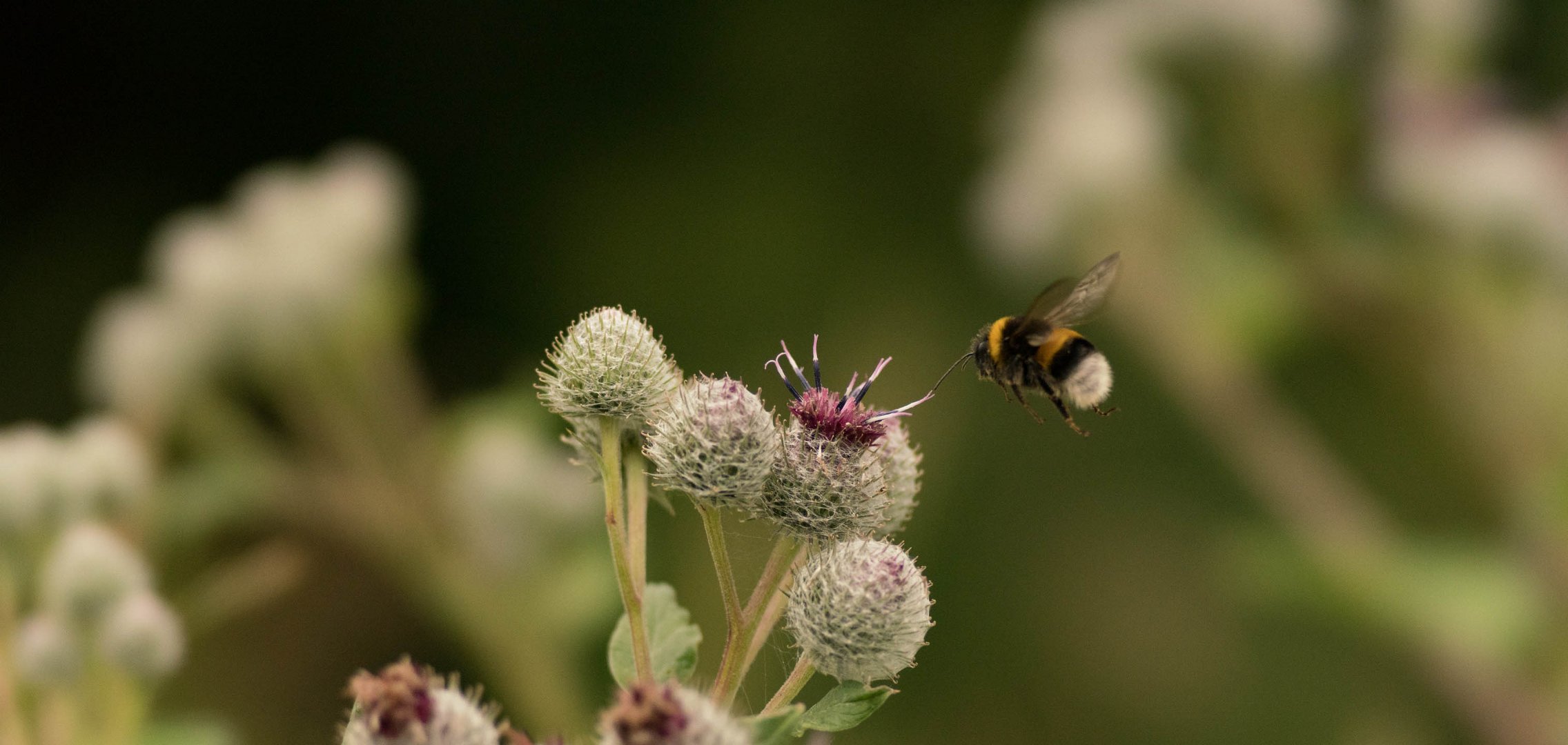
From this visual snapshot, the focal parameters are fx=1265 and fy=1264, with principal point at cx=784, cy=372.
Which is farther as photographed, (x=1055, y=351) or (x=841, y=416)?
(x=1055, y=351)

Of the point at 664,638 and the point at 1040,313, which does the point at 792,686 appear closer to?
the point at 664,638

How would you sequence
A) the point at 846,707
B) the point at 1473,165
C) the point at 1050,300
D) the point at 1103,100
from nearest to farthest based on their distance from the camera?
1. the point at 846,707
2. the point at 1050,300
3. the point at 1473,165
4. the point at 1103,100

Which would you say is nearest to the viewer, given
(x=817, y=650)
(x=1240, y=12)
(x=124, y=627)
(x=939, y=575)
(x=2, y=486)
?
(x=817, y=650)

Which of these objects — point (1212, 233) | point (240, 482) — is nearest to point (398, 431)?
point (240, 482)

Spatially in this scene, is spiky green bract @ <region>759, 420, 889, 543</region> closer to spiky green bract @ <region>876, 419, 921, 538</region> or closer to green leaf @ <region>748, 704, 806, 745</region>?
spiky green bract @ <region>876, 419, 921, 538</region>

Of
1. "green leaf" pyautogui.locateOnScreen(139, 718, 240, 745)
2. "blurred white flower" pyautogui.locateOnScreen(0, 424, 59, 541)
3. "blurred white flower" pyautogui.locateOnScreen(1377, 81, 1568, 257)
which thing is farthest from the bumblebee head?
"blurred white flower" pyautogui.locateOnScreen(1377, 81, 1568, 257)

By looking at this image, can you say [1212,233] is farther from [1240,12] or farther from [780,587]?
[780,587]

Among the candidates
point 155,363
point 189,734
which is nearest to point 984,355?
point 189,734
